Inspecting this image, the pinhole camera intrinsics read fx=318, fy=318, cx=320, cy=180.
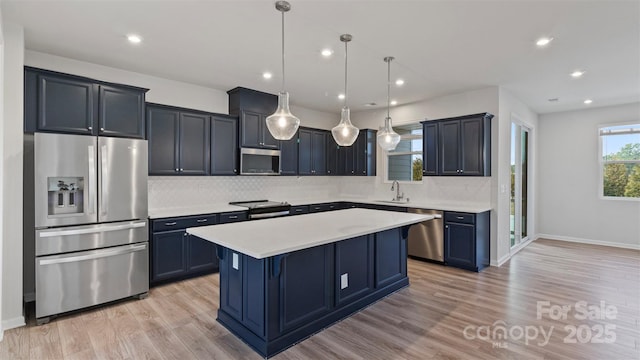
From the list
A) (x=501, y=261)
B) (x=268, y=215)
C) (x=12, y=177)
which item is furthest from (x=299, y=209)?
(x=12, y=177)

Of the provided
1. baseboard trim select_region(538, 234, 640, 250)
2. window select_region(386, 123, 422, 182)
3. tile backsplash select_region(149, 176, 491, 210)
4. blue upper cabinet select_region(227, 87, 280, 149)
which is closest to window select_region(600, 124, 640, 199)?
baseboard trim select_region(538, 234, 640, 250)

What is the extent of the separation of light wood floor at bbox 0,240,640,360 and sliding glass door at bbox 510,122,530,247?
5.47 ft

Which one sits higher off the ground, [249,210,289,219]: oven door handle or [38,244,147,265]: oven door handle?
[249,210,289,219]: oven door handle

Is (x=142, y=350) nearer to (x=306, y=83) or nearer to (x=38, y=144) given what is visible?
(x=38, y=144)

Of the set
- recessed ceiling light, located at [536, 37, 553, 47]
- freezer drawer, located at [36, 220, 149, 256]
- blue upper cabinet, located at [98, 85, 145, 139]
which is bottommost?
freezer drawer, located at [36, 220, 149, 256]

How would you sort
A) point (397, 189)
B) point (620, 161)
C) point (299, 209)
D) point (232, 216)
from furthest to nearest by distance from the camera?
1. point (397, 189)
2. point (620, 161)
3. point (299, 209)
4. point (232, 216)

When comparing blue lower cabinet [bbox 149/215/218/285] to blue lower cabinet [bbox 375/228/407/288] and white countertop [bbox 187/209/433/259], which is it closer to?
white countertop [bbox 187/209/433/259]

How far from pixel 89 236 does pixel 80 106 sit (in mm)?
1376

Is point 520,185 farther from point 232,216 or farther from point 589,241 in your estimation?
point 232,216

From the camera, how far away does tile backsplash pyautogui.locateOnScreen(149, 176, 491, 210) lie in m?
4.67

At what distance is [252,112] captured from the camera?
5164 mm

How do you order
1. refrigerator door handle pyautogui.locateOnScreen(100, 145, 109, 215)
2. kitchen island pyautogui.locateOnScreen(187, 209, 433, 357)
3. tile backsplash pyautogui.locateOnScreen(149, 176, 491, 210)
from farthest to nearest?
1. tile backsplash pyautogui.locateOnScreen(149, 176, 491, 210)
2. refrigerator door handle pyautogui.locateOnScreen(100, 145, 109, 215)
3. kitchen island pyautogui.locateOnScreen(187, 209, 433, 357)

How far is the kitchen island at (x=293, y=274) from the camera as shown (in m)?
2.50

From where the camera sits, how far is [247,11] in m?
2.69
